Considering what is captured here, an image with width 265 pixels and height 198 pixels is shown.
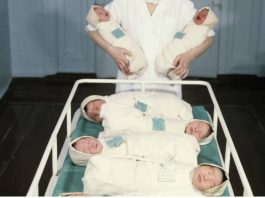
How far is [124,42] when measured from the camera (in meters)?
2.51

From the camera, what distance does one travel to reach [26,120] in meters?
4.11

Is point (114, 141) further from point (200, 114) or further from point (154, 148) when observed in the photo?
point (200, 114)

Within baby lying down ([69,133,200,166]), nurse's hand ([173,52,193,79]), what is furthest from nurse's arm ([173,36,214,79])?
baby lying down ([69,133,200,166])

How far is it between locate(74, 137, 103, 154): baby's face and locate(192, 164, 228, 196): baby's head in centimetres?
40

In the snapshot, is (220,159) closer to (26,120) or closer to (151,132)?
(151,132)

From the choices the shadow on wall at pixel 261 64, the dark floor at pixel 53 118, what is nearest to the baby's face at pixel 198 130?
the dark floor at pixel 53 118

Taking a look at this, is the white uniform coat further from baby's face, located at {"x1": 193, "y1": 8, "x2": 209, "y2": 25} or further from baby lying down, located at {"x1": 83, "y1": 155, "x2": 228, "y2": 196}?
baby lying down, located at {"x1": 83, "y1": 155, "x2": 228, "y2": 196}

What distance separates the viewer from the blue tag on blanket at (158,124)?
2234 mm

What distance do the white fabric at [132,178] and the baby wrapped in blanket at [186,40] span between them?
2.37 feet

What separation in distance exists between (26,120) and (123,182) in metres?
2.40

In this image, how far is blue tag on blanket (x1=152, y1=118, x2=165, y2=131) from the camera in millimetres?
2234

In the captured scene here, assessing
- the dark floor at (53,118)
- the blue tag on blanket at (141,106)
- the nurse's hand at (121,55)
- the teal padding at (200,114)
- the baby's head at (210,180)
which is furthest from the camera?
the dark floor at (53,118)

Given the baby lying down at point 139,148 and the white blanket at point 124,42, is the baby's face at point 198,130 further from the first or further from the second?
the white blanket at point 124,42

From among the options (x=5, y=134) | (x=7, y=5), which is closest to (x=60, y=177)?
(x=5, y=134)
